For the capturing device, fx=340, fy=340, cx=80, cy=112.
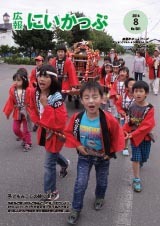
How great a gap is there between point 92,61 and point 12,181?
20.5ft

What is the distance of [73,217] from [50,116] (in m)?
1.03

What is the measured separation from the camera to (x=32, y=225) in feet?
10.9

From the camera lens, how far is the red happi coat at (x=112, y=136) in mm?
3275

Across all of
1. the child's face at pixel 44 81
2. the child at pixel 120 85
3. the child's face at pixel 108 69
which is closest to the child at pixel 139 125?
the child's face at pixel 44 81

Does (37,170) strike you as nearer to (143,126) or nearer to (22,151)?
(22,151)

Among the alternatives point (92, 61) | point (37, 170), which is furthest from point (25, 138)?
point (92, 61)

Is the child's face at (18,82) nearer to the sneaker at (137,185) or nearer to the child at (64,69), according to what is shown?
the child at (64,69)

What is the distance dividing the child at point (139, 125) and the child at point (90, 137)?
2.38 feet

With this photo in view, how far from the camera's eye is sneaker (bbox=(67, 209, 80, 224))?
10.9 ft

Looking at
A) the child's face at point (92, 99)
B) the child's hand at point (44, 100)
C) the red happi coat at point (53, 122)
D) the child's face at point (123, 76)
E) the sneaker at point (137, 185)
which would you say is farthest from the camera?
the child's face at point (123, 76)

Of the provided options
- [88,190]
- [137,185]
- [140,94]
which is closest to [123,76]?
[140,94]

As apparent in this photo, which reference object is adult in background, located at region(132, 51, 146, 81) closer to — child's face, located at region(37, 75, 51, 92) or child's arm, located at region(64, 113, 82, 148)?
child's face, located at region(37, 75, 51, 92)

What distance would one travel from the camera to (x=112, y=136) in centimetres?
332

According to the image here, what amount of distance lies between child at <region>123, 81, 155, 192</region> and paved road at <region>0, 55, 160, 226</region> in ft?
0.83
